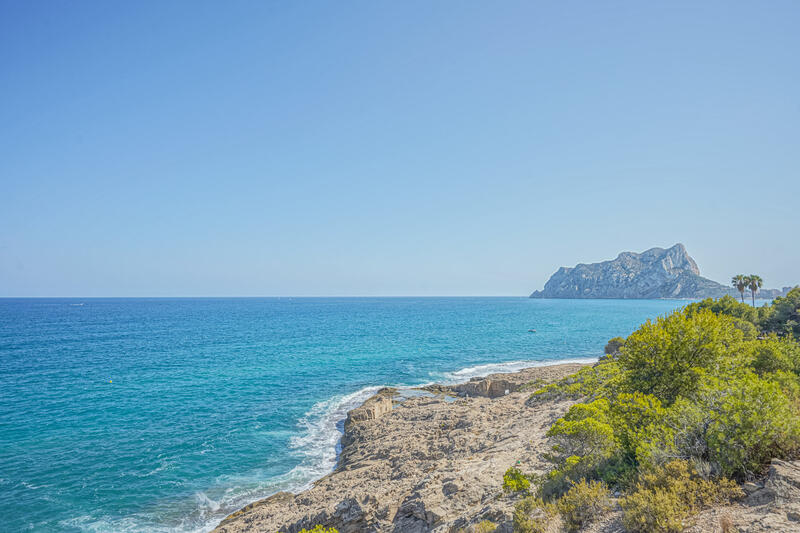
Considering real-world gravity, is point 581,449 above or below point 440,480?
above

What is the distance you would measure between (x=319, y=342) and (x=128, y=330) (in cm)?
5422

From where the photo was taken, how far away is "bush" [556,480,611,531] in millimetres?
10047

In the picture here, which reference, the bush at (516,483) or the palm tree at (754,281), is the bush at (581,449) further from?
the palm tree at (754,281)

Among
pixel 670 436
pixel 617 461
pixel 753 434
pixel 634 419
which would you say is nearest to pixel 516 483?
pixel 617 461

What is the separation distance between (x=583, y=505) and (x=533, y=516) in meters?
1.46

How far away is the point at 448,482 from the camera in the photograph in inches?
621

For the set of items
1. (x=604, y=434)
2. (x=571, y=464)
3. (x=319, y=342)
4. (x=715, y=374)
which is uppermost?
(x=715, y=374)

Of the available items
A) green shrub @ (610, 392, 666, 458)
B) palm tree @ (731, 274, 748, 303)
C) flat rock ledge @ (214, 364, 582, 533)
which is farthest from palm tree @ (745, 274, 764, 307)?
green shrub @ (610, 392, 666, 458)

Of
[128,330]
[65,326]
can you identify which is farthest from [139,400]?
[65,326]

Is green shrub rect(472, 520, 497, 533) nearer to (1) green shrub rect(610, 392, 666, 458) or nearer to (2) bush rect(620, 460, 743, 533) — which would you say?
(2) bush rect(620, 460, 743, 533)

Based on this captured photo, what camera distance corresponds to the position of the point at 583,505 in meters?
10.3

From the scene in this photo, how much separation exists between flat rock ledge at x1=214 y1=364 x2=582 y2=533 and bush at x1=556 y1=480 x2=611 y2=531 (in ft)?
6.13

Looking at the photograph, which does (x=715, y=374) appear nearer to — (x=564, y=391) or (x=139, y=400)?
(x=564, y=391)

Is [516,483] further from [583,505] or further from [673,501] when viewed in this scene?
[673,501]
